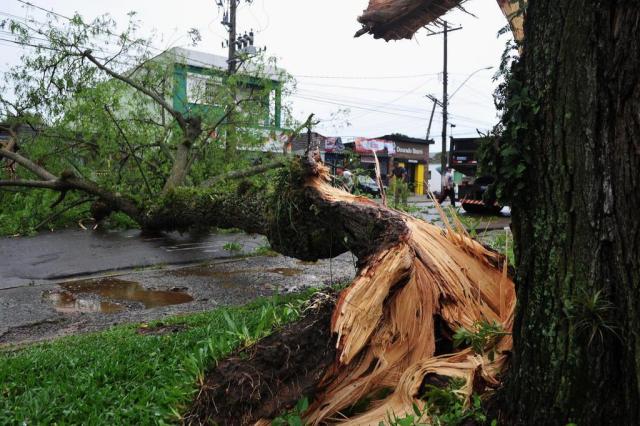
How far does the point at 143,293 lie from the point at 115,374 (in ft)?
10.8

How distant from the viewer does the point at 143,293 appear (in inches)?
255

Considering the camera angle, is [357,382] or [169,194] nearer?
[357,382]

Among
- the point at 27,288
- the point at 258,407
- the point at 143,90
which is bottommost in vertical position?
the point at 27,288

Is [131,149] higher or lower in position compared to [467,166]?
higher

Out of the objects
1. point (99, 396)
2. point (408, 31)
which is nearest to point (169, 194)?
point (99, 396)

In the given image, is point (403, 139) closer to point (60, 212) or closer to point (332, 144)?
point (332, 144)

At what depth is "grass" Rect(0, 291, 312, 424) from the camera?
2.67m

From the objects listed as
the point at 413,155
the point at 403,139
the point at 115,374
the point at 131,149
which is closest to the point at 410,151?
the point at 413,155

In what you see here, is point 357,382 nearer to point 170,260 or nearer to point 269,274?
point 269,274

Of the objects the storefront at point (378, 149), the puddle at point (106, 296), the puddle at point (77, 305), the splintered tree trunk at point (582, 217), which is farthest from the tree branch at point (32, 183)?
the storefront at point (378, 149)

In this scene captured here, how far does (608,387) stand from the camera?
1.72 m

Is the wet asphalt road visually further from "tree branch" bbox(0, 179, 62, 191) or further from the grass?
the grass

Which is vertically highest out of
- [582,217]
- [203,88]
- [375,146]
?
[203,88]

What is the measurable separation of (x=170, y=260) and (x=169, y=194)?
125 cm
